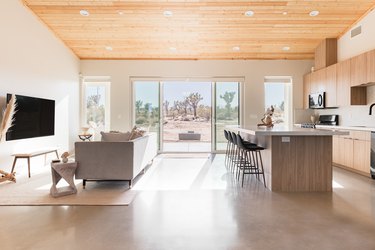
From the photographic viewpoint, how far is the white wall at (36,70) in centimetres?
479

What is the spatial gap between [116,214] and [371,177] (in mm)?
4406

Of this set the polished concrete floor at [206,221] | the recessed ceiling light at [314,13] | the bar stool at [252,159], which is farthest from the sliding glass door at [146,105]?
the recessed ceiling light at [314,13]

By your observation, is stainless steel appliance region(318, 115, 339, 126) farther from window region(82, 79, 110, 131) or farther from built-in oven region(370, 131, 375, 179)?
window region(82, 79, 110, 131)

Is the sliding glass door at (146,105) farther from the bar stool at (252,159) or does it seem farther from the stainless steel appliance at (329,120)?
the stainless steel appliance at (329,120)

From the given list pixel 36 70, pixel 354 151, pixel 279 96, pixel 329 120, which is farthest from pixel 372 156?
pixel 36 70

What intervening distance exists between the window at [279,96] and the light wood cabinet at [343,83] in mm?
1898

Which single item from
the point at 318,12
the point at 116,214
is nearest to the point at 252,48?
the point at 318,12

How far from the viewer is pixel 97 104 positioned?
8188 millimetres

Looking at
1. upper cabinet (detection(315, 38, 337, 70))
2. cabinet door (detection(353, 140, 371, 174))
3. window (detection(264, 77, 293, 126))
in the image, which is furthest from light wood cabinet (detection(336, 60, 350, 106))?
window (detection(264, 77, 293, 126))

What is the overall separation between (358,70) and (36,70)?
6841mm

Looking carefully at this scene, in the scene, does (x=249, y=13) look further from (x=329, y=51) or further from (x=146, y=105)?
(x=146, y=105)

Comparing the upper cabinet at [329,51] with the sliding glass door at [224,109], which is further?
the sliding glass door at [224,109]

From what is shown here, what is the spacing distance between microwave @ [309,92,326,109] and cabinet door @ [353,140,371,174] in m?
1.87

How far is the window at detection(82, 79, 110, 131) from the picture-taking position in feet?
26.7
